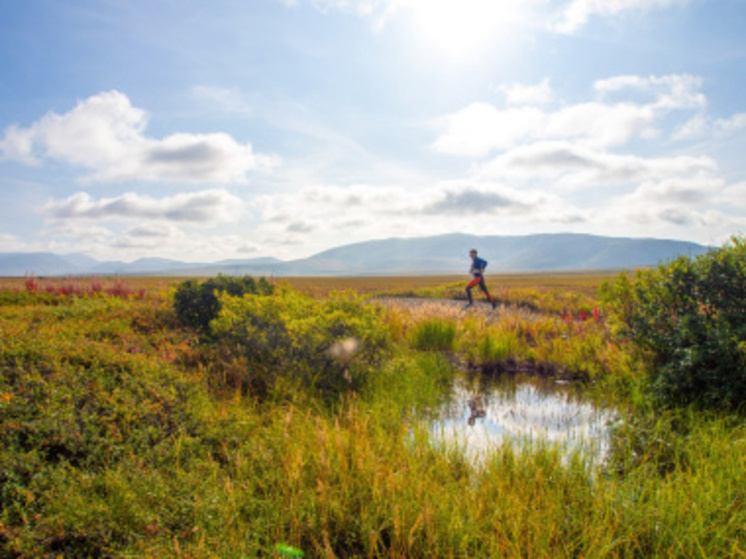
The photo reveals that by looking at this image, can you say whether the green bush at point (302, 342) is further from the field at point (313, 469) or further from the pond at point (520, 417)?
the pond at point (520, 417)

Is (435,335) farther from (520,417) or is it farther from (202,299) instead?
(202,299)

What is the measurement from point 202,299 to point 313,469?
8.89 m

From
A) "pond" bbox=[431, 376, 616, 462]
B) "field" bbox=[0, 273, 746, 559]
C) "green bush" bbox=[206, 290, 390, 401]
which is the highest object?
"green bush" bbox=[206, 290, 390, 401]

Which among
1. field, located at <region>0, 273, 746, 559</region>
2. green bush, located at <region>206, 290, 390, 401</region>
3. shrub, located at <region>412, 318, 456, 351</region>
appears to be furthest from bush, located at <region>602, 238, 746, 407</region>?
shrub, located at <region>412, 318, 456, 351</region>

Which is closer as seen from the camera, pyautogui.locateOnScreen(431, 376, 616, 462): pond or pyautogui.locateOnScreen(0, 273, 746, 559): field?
pyautogui.locateOnScreen(0, 273, 746, 559): field

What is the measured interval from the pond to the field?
0.80ft

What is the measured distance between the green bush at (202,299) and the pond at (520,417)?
6.24 meters

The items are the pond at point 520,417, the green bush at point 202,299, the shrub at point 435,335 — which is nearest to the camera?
the pond at point 520,417

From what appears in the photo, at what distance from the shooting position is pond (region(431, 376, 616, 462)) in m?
5.89

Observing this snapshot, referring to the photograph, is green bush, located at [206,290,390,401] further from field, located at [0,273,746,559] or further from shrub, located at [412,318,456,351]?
shrub, located at [412,318,456,351]

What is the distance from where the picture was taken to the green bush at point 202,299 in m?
12.2

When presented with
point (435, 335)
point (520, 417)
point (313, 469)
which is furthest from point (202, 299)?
point (313, 469)

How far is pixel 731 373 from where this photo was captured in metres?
6.37

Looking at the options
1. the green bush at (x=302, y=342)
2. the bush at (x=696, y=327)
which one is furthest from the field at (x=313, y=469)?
the bush at (x=696, y=327)
